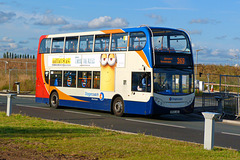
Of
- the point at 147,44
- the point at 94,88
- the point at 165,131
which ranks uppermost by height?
the point at 147,44

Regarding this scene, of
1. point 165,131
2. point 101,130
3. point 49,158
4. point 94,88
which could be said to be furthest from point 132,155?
point 94,88

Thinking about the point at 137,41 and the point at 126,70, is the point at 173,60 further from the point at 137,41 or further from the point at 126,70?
the point at 126,70

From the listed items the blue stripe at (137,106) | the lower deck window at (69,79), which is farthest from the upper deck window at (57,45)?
the blue stripe at (137,106)

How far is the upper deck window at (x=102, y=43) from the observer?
20094 millimetres

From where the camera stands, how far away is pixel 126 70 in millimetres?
19141

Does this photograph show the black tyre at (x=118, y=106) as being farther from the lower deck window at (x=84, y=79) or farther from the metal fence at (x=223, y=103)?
the metal fence at (x=223, y=103)

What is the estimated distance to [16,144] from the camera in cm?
990

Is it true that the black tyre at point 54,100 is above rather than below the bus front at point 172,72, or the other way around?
below

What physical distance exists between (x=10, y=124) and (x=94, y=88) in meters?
7.44

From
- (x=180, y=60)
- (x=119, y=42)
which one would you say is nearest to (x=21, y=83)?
(x=119, y=42)

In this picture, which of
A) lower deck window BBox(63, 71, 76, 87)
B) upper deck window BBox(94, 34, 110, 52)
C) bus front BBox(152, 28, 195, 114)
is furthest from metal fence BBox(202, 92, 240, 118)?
lower deck window BBox(63, 71, 76, 87)

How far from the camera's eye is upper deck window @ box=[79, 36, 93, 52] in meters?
21.1

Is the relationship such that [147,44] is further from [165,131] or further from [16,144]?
[16,144]

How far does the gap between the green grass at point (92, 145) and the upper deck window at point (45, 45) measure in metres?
11.1
